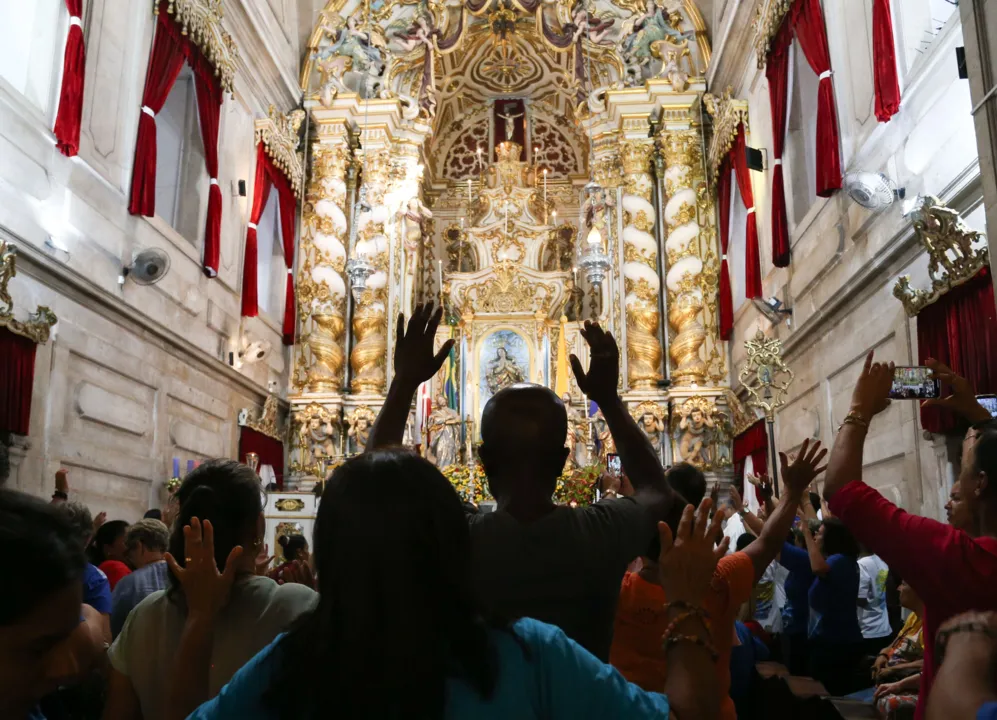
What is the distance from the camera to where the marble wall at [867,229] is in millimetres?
6668

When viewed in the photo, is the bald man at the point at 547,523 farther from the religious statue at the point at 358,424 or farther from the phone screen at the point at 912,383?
the religious statue at the point at 358,424

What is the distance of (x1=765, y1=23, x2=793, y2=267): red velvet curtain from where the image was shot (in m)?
10.8

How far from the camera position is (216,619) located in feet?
6.36

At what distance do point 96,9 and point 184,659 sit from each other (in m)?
8.92

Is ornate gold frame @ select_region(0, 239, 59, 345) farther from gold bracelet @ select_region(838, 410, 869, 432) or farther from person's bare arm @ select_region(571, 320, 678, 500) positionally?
gold bracelet @ select_region(838, 410, 869, 432)

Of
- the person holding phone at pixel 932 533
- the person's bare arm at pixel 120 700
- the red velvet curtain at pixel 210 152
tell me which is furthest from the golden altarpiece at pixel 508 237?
the person's bare arm at pixel 120 700

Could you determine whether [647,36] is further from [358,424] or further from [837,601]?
[837,601]

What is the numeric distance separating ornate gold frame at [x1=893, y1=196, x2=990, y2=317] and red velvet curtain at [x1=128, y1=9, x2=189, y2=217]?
7.52 metres

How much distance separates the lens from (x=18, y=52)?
7.88 metres

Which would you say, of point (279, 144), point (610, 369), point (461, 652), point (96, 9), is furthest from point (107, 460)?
point (461, 652)

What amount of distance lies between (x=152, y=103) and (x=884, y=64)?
7485mm

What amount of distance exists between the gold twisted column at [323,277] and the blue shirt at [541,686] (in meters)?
13.2

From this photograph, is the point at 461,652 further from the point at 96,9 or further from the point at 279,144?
the point at 279,144

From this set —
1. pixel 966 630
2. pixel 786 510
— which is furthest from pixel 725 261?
pixel 966 630
